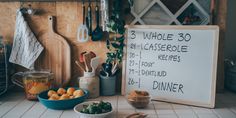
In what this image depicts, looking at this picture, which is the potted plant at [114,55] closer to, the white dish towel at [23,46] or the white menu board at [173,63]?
the white menu board at [173,63]

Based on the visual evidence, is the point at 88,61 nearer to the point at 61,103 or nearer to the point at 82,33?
the point at 82,33

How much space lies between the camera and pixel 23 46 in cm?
148

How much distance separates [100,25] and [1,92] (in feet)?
2.22

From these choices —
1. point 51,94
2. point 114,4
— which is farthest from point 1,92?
point 114,4

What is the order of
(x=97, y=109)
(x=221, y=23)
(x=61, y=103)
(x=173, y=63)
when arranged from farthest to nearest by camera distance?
(x=221, y=23), (x=173, y=63), (x=61, y=103), (x=97, y=109)

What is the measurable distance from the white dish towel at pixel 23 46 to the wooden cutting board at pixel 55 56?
40 millimetres

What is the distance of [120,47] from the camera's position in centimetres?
145

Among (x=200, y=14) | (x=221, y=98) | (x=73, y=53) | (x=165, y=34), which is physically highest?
(x=200, y=14)

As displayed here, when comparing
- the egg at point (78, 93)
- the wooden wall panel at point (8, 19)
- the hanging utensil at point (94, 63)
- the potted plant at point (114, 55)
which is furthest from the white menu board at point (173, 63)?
the wooden wall panel at point (8, 19)

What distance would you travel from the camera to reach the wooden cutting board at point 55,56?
1489 mm

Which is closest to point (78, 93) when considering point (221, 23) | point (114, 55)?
point (114, 55)

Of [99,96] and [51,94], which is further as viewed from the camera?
[99,96]

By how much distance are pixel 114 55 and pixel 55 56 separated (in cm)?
36

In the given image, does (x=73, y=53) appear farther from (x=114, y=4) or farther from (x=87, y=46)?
(x=114, y=4)
